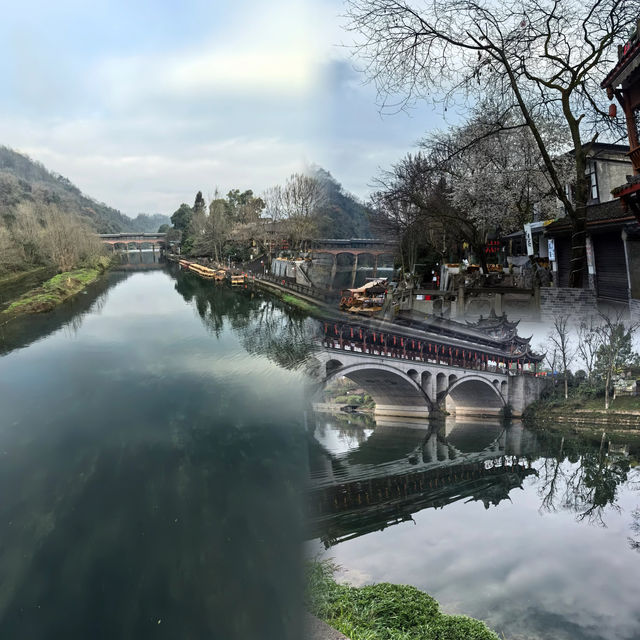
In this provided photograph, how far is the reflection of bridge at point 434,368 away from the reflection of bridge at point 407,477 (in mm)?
376

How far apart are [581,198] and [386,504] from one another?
3.68 m

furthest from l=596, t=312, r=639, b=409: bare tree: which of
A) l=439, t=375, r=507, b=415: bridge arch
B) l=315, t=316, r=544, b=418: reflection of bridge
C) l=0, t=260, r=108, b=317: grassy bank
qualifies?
l=0, t=260, r=108, b=317: grassy bank

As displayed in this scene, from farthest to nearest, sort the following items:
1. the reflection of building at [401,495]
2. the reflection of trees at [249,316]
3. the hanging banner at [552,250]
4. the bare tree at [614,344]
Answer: the reflection of trees at [249,316]
the hanging banner at [552,250]
the reflection of building at [401,495]
the bare tree at [614,344]

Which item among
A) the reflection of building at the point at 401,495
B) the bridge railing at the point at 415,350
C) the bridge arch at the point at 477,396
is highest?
the bridge railing at the point at 415,350

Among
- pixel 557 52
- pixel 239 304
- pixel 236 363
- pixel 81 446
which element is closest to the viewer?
pixel 557 52

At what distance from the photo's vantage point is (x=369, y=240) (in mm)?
7539

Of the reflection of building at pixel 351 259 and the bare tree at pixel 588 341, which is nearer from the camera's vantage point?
the bare tree at pixel 588 341

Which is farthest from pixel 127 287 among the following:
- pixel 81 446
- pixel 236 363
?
pixel 81 446

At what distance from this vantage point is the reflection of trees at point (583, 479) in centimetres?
523

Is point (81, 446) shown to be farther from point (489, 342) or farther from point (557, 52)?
point (557, 52)

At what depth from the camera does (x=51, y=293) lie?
34719 mm

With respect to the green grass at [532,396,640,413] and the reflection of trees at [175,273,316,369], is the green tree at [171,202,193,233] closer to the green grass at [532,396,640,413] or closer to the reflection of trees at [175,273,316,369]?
the reflection of trees at [175,273,316,369]

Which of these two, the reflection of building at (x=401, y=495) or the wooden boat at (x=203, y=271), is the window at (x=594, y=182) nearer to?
the reflection of building at (x=401, y=495)

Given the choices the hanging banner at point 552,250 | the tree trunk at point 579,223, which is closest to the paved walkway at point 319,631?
the tree trunk at point 579,223
